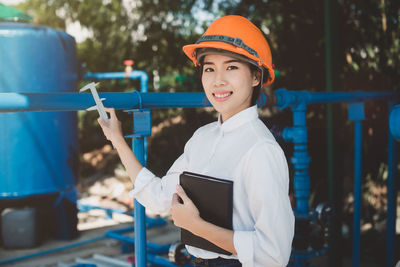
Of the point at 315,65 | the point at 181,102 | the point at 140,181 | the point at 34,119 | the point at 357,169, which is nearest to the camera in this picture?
the point at 140,181

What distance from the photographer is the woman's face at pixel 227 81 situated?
1.16 metres

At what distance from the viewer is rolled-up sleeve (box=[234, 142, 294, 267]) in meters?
1.02

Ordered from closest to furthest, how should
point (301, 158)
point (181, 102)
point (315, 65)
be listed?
point (181, 102), point (301, 158), point (315, 65)

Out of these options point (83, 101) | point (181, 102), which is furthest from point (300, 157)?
point (83, 101)

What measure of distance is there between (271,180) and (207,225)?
21 centimetres

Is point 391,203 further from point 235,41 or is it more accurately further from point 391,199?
point 235,41

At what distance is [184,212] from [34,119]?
8.91 ft

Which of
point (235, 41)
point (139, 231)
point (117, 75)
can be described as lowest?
point (139, 231)

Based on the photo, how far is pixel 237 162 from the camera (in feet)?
3.71

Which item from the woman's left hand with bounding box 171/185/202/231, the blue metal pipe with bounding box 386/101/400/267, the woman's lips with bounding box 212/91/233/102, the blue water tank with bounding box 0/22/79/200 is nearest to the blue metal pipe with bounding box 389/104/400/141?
the woman's lips with bounding box 212/91/233/102

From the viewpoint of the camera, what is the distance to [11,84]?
325cm

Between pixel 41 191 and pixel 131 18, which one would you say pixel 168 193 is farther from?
pixel 131 18

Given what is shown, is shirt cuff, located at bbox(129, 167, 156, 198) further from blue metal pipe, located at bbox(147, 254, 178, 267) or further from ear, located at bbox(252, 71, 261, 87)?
→ blue metal pipe, located at bbox(147, 254, 178, 267)

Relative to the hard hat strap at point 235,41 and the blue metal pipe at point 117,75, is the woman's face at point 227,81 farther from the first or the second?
the blue metal pipe at point 117,75
